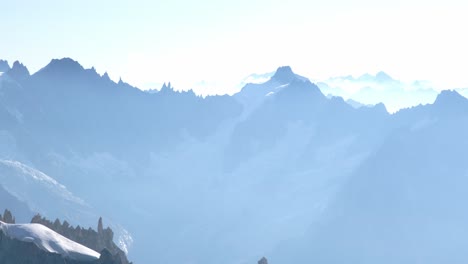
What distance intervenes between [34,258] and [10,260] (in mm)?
5388

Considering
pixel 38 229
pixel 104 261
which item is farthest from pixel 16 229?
pixel 104 261

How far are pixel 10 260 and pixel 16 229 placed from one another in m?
7.05

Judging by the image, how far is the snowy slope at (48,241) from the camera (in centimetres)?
19450

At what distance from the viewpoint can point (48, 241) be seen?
196750 mm

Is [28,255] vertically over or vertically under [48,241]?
under

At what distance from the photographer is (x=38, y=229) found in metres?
199

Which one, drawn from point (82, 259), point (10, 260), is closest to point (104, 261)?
point (82, 259)

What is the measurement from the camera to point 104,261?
633 feet

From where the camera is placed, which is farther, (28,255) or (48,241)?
(48,241)

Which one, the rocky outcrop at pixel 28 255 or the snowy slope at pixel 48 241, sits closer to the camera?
the rocky outcrop at pixel 28 255

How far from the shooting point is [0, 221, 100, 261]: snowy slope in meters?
194

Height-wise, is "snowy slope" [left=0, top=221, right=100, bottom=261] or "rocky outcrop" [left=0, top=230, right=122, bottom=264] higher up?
"snowy slope" [left=0, top=221, right=100, bottom=261]

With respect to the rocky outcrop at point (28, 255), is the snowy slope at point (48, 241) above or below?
above

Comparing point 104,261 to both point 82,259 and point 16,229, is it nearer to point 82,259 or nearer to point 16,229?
point 82,259
